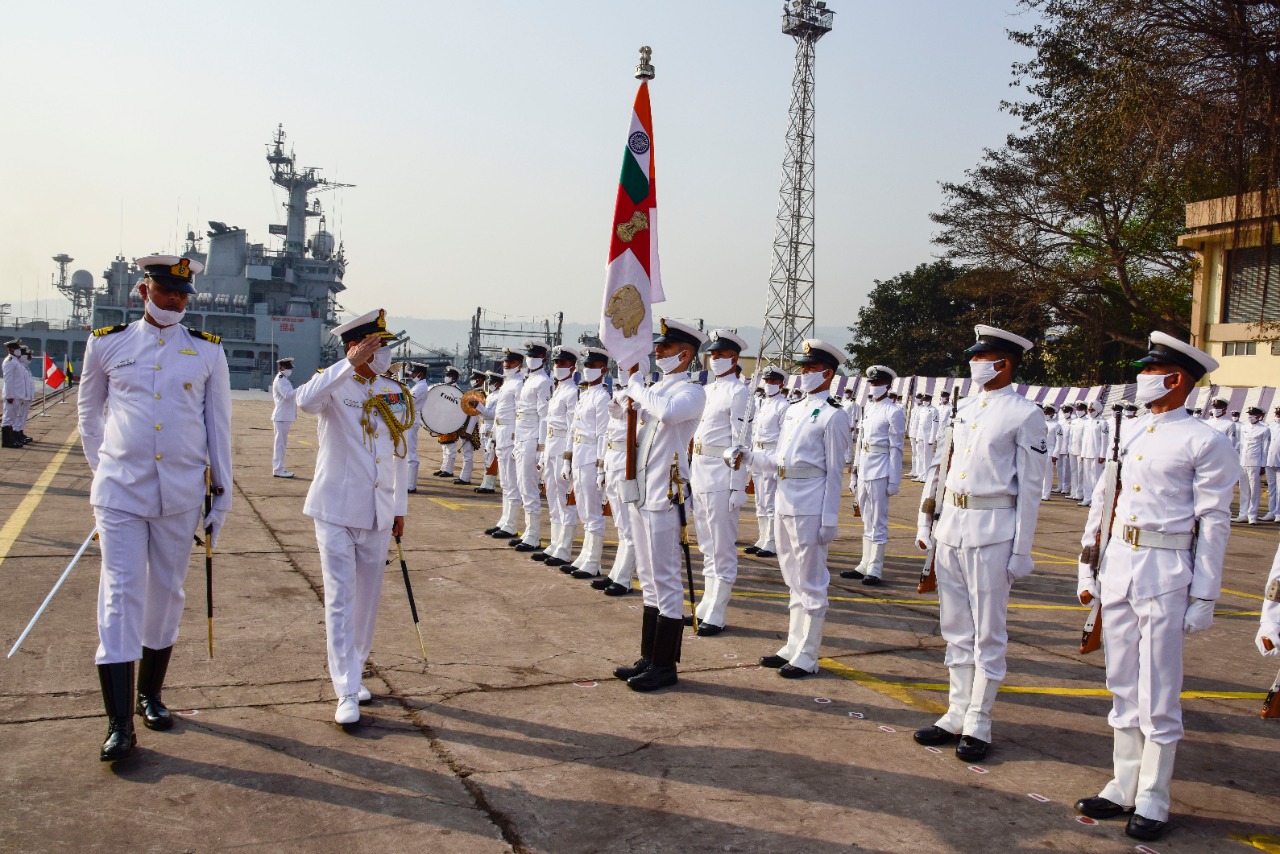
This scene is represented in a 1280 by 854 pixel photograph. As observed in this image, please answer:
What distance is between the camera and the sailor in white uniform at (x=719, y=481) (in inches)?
294

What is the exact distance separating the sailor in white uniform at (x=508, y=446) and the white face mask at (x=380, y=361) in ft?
18.2

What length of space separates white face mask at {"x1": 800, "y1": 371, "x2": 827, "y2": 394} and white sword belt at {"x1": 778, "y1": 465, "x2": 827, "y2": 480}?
561 mm

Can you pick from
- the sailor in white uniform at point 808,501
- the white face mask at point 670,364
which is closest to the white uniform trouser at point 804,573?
the sailor in white uniform at point 808,501

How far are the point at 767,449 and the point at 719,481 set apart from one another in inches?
101

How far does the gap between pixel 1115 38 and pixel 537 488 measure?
7.40m

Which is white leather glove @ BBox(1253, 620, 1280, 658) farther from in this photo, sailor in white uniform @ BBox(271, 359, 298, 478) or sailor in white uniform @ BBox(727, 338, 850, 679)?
sailor in white uniform @ BBox(271, 359, 298, 478)

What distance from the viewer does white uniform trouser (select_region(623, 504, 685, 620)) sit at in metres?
5.92

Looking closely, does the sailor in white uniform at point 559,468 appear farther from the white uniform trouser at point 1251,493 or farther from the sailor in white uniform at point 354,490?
the white uniform trouser at point 1251,493

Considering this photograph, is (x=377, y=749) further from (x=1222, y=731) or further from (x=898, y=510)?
(x=898, y=510)

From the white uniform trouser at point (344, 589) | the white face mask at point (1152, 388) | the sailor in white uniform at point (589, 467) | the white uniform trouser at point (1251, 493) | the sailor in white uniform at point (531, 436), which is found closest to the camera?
the white face mask at point (1152, 388)

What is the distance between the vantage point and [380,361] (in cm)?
552

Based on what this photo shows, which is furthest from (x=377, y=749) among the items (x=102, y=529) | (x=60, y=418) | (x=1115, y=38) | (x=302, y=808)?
(x=60, y=418)

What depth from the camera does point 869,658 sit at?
6.77m

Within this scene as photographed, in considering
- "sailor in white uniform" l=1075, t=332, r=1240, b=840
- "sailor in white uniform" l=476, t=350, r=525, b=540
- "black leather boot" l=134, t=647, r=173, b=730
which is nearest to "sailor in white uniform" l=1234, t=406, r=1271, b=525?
"sailor in white uniform" l=476, t=350, r=525, b=540
